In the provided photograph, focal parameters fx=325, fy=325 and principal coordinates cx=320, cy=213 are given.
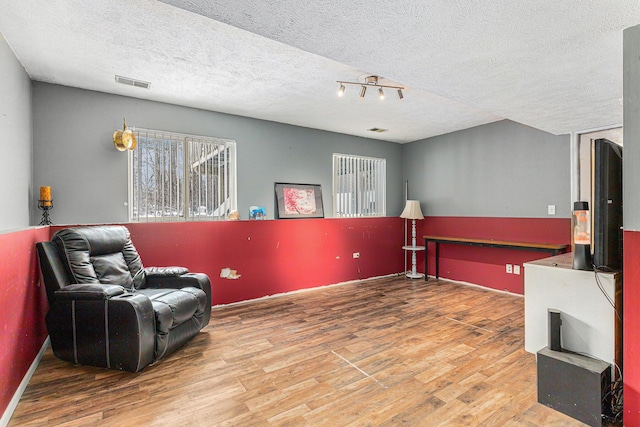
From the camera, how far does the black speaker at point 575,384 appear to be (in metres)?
1.77

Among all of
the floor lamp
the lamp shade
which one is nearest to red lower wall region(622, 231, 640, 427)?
the floor lamp

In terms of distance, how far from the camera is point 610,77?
2.26 meters

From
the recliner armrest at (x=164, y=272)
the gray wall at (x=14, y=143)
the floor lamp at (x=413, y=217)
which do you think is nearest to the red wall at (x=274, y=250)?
the floor lamp at (x=413, y=217)

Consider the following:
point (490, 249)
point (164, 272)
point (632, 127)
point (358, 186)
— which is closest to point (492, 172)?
point (490, 249)

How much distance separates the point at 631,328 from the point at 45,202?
4.51 metres

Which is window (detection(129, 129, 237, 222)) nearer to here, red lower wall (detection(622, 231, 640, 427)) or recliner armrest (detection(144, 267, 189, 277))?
recliner armrest (detection(144, 267, 189, 277))

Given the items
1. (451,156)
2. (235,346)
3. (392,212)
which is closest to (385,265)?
(392,212)

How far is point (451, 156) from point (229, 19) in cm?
460

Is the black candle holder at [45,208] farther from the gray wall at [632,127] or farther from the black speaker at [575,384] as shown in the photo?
the gray wall at [632,127]

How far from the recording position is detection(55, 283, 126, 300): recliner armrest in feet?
7.72

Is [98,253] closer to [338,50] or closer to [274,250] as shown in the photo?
[274,250]

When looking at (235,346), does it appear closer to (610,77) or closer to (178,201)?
(178,201)

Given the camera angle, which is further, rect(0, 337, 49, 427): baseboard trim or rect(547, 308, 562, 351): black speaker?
rect(547, 308, 562, 351): black speaker

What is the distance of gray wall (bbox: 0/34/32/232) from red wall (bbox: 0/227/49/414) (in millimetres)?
259
